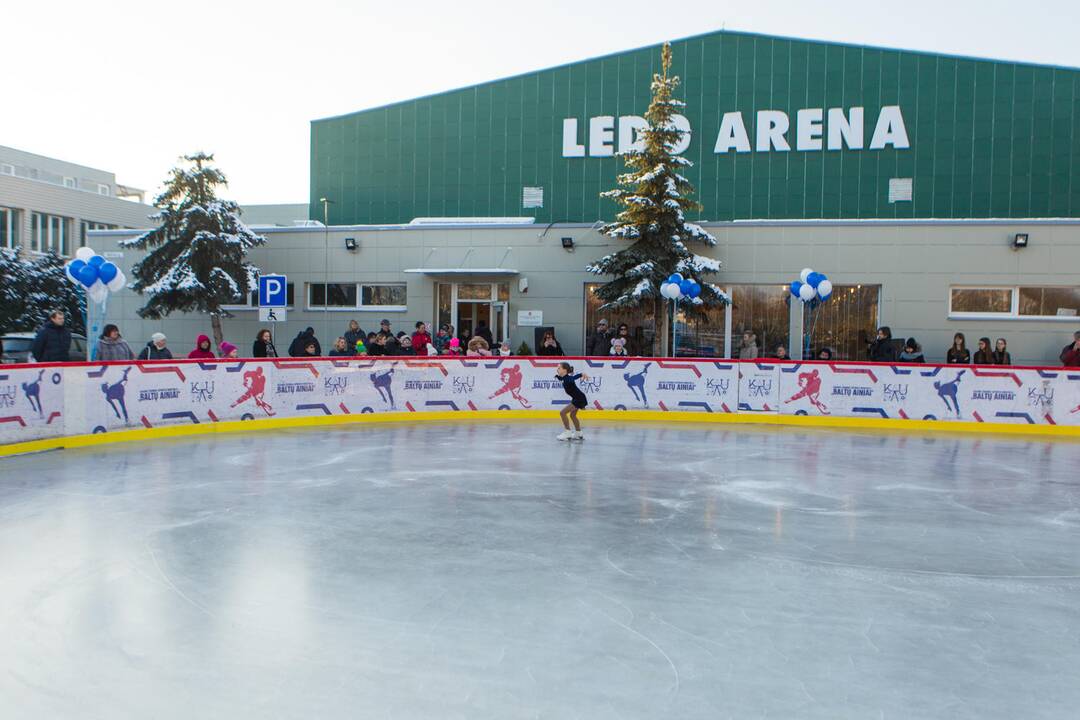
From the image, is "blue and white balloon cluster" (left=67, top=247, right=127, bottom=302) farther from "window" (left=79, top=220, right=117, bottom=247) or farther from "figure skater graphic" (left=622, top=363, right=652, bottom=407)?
"window" (left=79, top=220, right=117, bottom=247)

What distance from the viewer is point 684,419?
16250mm

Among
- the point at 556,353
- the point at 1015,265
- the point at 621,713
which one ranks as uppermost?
the point at 1015,265

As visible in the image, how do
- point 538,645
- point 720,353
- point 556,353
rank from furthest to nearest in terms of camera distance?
point 720,353
point 556,353
point 538,645

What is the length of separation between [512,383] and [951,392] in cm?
803

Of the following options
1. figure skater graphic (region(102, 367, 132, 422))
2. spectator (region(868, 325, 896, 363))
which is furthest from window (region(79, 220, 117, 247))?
spectator (region(868, 325, 896, 363))

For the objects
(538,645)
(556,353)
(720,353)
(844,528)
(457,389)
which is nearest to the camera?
(538,645)

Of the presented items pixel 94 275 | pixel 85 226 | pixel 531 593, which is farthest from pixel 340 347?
pixel 85 226

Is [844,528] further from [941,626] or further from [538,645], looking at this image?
[538,645]

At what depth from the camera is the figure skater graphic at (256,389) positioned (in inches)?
560

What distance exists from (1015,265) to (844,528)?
14359 millimetres

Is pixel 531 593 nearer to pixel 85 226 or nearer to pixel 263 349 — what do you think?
pixel 263 349

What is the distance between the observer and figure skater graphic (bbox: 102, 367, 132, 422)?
12.4 metres

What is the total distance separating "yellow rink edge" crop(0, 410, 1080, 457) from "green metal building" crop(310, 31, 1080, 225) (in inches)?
389

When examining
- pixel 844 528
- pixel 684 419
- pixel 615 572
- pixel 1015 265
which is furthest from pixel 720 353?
pixel 615 572
